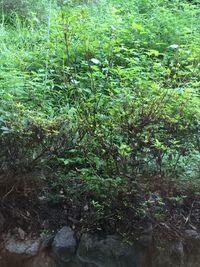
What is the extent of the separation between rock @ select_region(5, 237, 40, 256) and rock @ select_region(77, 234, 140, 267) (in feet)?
0.94

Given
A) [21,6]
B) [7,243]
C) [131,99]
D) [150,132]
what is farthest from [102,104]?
[21,6]

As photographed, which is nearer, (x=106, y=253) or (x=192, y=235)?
(x=106, y=253)

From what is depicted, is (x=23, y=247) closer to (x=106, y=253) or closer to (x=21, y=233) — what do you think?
(x=21, y=233)

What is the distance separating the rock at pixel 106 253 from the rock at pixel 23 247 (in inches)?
11.3

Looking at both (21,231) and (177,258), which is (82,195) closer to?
(21,231)

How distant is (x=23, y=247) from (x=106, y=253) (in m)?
0.55

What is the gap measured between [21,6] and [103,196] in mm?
4142

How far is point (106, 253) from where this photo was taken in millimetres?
2756

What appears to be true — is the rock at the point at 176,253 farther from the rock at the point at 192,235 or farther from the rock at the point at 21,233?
the rock at the point at 21,233

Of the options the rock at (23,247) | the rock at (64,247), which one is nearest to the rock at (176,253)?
the rock at (64,247)

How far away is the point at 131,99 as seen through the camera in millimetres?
2758

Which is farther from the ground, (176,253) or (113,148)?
(113,148)

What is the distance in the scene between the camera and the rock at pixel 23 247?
282 centimetres

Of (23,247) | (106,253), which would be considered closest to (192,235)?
(106,253)
